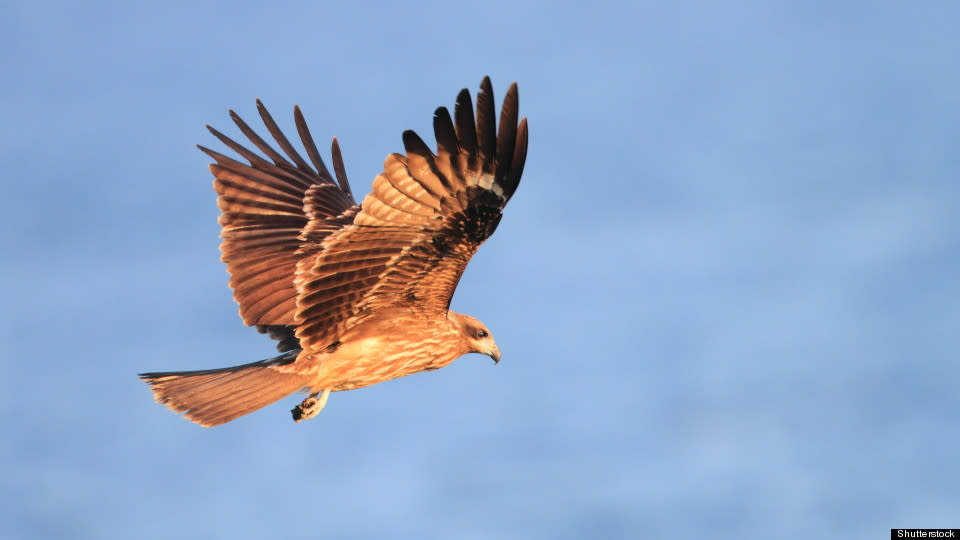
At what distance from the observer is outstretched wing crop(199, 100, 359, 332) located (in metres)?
10.8

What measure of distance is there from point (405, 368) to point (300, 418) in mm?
989

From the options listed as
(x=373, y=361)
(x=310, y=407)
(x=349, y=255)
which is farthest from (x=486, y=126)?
(x=310, y=407)

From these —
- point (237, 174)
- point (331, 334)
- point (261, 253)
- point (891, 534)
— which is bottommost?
point (891, 534)

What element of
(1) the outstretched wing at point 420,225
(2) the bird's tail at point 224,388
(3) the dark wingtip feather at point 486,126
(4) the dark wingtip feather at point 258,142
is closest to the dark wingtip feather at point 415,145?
(1) the outstretched wing at point 420,225

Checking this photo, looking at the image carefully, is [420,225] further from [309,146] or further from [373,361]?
[309,146]

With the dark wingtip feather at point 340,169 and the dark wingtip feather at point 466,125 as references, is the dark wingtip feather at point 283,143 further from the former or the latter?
the dark wingtip feather at point 466,125

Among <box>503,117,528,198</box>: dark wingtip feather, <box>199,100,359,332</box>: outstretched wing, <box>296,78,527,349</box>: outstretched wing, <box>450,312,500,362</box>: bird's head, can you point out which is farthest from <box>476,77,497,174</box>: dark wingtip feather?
<box>199,100,359,332</box>: outstretched wing

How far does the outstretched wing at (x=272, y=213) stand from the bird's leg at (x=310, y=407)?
0.66 metres

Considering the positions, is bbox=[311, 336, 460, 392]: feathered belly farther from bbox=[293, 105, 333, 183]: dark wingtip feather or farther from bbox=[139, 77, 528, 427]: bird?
bbox=[293, 105, 333, 183]: dark wingtip feather

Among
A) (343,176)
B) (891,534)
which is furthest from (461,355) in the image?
(891,534)

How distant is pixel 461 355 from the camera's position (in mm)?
10945

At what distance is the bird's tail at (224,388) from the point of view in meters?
9.58

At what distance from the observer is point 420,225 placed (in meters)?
8.91

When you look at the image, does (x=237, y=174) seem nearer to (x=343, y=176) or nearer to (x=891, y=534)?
(x=343, y=176)
